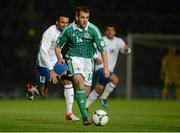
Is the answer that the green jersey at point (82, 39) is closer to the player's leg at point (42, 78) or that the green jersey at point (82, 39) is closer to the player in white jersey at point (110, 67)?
the player's leg at point (42, 78)

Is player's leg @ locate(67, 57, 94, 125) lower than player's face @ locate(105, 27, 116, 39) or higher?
lower

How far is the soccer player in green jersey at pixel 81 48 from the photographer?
1206 centimetres

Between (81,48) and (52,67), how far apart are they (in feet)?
6.76

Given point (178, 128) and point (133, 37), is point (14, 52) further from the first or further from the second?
point (178, 128)

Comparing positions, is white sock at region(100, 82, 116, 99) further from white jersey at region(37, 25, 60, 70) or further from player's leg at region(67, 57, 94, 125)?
player's leg at region(67, 57, 94, 125)

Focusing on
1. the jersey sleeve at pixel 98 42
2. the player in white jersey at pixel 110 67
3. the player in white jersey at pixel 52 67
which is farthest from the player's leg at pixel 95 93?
the jersey sleeve at pixel 98 42

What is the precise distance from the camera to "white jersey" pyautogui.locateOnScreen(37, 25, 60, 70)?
14.6 meters

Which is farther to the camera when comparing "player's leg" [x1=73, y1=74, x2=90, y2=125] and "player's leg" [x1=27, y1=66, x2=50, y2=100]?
"player's leg" [x1=27, y1=66, x2=50, y2=100]

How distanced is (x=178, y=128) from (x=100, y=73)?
24.7 ft

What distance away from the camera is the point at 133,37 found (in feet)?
87.6

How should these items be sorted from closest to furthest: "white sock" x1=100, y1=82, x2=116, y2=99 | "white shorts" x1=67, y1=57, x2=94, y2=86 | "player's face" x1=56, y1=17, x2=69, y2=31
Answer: "white shorts" x1=67, y1=57, x2=94, y2=86 → "player's face" x1=56, y1=17, x2=69, y2=31 → "white sock" x1=100, y1=82, x2=116, y2=99

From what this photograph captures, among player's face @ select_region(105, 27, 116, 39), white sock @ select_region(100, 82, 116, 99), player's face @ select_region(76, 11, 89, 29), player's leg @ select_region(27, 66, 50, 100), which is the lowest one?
white sock @ select_region(100, 82, 116, 99)

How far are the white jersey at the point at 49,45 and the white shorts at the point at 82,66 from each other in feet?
6.84

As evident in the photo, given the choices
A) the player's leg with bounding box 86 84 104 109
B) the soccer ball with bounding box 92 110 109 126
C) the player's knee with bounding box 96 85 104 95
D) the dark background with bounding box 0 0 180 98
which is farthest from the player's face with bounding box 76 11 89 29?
the dark background with bounding box 0 0 180 98
